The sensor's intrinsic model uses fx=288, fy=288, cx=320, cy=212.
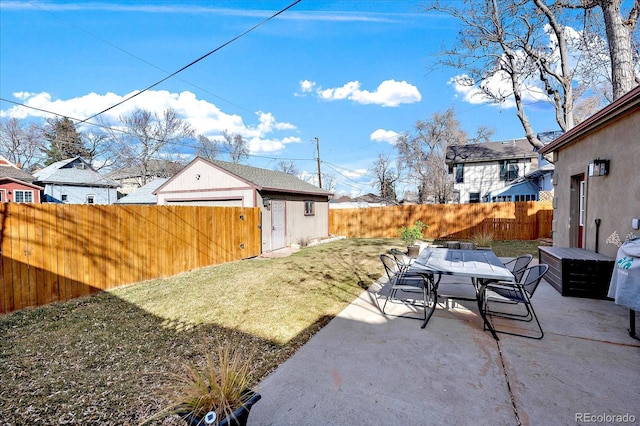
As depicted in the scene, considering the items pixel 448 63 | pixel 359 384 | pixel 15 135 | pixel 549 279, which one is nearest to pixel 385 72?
pixel 448 63

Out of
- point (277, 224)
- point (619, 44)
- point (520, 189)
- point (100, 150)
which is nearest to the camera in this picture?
point (619, 44)

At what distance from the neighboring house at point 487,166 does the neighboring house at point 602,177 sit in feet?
53.5

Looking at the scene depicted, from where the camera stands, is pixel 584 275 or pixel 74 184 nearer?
pixel 584 275

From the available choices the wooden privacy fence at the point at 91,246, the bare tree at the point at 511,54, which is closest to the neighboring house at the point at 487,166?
the bare tree at the point at 511,54

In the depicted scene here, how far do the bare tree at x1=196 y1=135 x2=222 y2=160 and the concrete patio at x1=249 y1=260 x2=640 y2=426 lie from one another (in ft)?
90.4

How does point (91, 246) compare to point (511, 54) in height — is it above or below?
below

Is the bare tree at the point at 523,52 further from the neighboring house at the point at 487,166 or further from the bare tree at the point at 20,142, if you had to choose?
the bare tree at the point at 20,142

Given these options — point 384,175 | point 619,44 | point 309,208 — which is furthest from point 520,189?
point 384,175

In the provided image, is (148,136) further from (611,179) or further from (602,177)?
(611,179)

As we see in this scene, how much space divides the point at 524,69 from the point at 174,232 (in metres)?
13.9

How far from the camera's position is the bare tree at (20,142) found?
25.1 metres

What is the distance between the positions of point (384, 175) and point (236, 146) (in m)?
17.2

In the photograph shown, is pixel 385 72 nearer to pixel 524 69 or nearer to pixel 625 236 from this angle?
pixel 524 69

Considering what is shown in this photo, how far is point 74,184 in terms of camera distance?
76.0 ft
